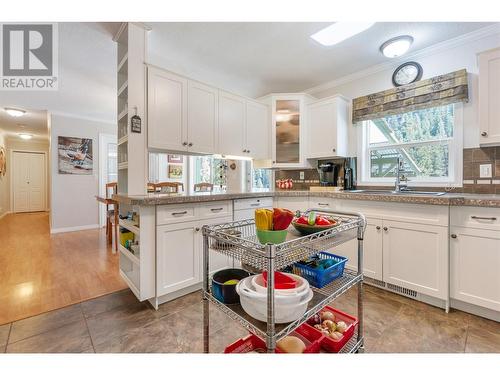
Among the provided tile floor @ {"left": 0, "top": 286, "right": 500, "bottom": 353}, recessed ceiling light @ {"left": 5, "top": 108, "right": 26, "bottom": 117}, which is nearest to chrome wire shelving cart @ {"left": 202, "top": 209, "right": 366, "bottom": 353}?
tile floor @ {"left": 0, "top": 286, "right": 500, "bottom": 353}

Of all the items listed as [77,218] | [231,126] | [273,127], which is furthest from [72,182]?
[273,127]

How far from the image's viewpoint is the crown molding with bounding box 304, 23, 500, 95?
2129 mm

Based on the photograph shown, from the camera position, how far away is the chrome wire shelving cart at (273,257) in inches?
29.5

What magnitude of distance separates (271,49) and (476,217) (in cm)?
232

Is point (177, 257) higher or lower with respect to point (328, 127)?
lower

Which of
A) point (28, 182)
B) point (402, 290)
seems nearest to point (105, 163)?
point (28, 182)

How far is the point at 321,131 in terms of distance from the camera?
300 centimetres

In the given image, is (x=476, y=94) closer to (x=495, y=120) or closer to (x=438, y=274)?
(x=495, y=120)

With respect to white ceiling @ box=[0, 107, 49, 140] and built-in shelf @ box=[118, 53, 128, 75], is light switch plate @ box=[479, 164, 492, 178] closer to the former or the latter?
built-in shelf @ box=[118, 53, 128, 75]

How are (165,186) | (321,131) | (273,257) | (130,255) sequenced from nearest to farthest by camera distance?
(273,257), (130,255), (321,131), (165,186)

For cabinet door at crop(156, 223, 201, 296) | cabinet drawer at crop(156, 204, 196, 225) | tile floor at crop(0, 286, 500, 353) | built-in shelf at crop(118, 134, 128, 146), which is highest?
built-in shelf at crop(118, 134, 128, 146)

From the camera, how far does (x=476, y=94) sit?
2121 millimetres

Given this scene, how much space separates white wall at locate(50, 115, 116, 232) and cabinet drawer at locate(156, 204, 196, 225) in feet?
13.5

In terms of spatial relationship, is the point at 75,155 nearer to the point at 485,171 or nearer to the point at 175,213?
the point at 175,213
